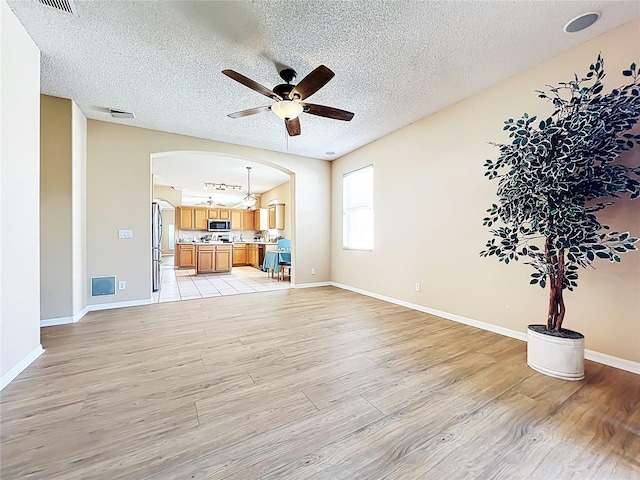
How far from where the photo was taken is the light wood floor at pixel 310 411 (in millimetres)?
1288

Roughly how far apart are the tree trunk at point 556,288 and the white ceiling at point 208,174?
5329 mm

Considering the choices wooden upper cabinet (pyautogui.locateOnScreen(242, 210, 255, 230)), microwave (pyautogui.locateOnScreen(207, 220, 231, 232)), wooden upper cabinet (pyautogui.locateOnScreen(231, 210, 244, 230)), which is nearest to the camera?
microwave (pyautogui.locateOnScreen(207, 220, 231, 232))

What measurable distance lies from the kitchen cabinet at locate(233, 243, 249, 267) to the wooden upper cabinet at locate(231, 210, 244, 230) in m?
0.91

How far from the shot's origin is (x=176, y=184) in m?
8.54

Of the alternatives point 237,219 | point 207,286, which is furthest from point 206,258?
point 237,219

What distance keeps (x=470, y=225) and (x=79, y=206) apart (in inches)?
205

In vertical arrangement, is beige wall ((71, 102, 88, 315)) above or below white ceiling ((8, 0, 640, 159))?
below

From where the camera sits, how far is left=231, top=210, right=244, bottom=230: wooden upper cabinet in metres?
10.5

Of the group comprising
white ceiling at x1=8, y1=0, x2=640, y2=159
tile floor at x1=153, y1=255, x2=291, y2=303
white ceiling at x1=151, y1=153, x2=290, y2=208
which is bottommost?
tile floor at x1=153, y1=255, x2=291, y2=303

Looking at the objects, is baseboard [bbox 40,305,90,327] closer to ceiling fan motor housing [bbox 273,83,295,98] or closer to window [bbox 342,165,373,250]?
ceiling fan motor housing [bbox 273,83,295,98]

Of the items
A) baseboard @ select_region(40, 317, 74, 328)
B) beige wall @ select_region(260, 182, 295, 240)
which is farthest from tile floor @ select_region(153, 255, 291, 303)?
beige wall @ select_region(260, 182, 295, 240)

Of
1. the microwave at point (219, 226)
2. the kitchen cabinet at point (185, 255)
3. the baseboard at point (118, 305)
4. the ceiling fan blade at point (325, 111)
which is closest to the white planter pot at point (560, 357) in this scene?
the ceiling fan blade at point (325, 111)

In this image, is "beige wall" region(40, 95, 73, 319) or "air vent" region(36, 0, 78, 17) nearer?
"air vent" region(36, 0, 78, 17)

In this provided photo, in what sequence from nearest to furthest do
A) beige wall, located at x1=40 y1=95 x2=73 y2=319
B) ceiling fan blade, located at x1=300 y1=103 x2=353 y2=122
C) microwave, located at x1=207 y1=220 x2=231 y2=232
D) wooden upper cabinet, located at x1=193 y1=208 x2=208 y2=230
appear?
ceiling fan blade, located at x1=300 y1=103 x2=353 y2=122 < beige wall, located at x1=40 y1=95 x2=73 y2=319 < wooden upper cabinet, located at x1=193 y1=208 x2=208 y2=230 < microwave, located at x1=207 y1=220 x2=231 y2=232
